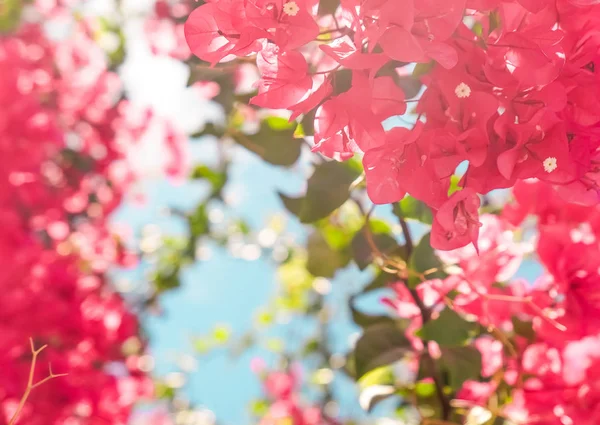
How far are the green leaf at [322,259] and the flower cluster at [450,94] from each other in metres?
0.40

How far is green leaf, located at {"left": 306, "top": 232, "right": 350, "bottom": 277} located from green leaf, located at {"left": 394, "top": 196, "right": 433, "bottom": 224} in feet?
0.87

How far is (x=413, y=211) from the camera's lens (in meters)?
0.48

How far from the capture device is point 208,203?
1.27 m

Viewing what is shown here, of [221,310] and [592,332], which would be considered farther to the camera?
[221,310]

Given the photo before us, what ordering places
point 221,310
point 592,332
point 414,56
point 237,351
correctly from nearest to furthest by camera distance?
point 414,56
point 592,332
point 237,351
point 221,310

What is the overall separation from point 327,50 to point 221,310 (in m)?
1.56

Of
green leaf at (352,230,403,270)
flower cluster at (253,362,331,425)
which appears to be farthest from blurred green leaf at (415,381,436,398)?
flower cluster at (253,362,331,425)

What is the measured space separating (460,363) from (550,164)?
0.83 feet

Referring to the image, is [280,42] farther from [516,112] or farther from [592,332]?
[592,332]

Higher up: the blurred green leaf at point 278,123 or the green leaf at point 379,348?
the blurred green leaf at point 278,123

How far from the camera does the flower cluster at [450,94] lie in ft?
1.01

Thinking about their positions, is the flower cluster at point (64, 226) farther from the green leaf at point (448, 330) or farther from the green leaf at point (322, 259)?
the green leaf at point (448, 330)

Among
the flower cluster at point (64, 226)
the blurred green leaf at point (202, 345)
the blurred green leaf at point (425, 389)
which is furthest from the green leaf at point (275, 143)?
the blurred green leaf at point (202, 345)

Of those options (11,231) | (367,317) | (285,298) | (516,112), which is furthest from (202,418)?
(516,112)
